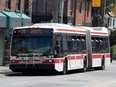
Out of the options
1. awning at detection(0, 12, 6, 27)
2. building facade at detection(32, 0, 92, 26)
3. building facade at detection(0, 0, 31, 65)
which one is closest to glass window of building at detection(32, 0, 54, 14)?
building facade at detection(32, 0, 92, 26)

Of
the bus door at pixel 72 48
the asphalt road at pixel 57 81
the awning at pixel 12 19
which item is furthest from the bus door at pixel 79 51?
the awning at pixel 12 19

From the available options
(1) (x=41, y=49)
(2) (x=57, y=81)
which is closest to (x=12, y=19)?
(1) (x=41, y=49)

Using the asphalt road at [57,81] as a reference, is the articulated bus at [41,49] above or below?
above

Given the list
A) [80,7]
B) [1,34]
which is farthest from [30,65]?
[80,7]

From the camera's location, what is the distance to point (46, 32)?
17969 millimetres

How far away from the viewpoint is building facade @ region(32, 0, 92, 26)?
38.7m

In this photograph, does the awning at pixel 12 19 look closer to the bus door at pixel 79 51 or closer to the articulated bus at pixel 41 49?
the bus door at pixel 79 51

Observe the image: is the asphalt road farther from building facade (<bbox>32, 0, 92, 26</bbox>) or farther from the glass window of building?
the glass window of building

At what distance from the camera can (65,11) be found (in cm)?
3997

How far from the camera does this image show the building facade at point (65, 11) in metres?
38.7

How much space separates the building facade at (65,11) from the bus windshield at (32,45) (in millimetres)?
20492

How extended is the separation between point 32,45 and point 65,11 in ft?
74.5

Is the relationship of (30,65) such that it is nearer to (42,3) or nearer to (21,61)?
(21,61)

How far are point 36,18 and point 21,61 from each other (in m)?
21.2
